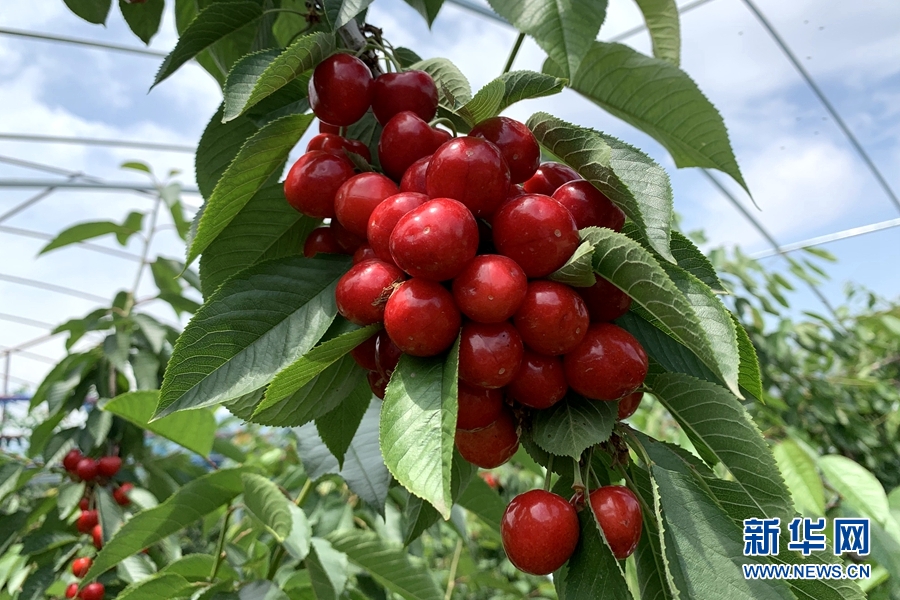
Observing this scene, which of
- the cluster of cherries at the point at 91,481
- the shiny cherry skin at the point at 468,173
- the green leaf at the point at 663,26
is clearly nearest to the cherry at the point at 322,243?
the shiny cherry skin at the point at 468,173

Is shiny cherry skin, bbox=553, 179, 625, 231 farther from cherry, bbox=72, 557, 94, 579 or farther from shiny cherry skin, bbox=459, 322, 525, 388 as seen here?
cherry, bbox=72, 557, 94, 579

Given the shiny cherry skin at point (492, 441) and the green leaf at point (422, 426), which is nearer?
the green leaf at point (422, 426)

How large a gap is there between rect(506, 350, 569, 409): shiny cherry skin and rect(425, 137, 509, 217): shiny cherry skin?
13 cm

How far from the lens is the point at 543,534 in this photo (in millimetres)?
493

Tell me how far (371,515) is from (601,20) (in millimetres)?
1312

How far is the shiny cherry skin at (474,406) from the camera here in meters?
0.51

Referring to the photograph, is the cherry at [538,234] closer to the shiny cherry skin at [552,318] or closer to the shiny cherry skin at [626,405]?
the shiny cherry skin at [552,318]

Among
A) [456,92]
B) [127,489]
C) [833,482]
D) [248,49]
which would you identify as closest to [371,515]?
[127,489]

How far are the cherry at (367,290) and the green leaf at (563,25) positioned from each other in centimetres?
25

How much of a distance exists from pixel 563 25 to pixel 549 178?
0.14 metres

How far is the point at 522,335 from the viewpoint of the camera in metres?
0.50

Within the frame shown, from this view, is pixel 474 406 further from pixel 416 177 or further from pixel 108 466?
pixel 108 466

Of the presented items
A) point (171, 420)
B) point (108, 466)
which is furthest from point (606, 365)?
point (108, 466)

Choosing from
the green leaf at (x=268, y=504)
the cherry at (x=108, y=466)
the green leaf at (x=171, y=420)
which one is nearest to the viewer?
the green leaf at (x=268, y=504)
